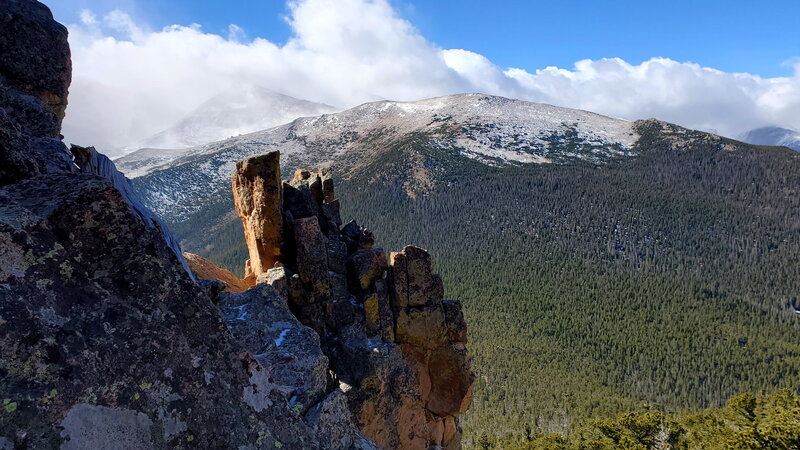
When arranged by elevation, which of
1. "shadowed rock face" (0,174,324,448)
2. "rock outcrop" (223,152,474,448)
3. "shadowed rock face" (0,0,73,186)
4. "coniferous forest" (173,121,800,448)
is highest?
"shadowed rock face" (0,0,73,186)

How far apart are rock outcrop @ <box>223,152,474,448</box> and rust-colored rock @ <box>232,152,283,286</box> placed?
0.17 ft

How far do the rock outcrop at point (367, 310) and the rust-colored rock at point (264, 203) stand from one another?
5 centimetres

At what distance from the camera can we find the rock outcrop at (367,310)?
20219 millimetres

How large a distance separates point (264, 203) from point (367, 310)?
738cm

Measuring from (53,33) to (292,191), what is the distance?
12.9 metres

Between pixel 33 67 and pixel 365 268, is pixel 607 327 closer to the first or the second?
pixel 365 268

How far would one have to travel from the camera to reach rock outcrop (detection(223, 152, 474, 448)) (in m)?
20.2

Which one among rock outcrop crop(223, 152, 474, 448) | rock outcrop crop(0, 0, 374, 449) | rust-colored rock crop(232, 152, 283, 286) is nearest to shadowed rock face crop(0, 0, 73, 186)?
rock outcrop crop(0, 0, 374, 449)

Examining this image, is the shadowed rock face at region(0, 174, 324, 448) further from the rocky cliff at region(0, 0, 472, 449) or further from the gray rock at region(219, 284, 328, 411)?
the gray rock at region(219, 284, 328, 411)

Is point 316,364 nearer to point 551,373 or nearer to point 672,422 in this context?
point 672,422

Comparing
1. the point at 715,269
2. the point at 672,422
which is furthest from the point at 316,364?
the point at 715,269

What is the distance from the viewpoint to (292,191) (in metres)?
25.0

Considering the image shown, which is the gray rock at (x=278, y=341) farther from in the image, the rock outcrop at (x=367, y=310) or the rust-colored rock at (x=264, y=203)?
the rust-colored rock at (x=264, y=203)

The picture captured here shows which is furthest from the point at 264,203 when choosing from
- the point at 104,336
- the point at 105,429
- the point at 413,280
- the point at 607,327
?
the point at 607,327
